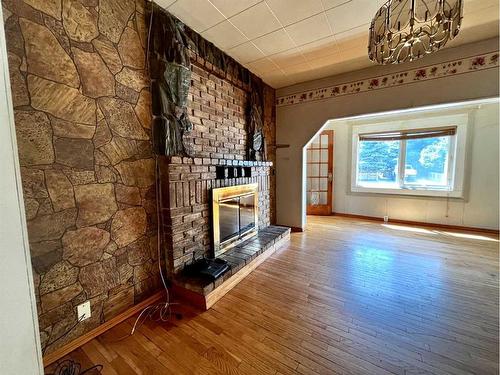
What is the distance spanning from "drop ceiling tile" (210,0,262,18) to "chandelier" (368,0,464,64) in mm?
1137

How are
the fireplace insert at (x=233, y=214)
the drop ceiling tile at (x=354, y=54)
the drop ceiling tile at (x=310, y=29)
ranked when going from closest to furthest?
the drop ceiling tile at (x=310, y=29) → the fireplace insert at (x=233, y=214) → the drop ceiling tile at (x=354, y=54)

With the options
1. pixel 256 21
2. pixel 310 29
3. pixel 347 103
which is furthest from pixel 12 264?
pixel 347 103

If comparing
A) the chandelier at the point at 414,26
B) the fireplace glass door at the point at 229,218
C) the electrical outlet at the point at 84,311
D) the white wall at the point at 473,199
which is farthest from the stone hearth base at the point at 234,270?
the white wall at the point at 473,199

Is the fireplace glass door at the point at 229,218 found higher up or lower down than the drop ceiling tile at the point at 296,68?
lower down

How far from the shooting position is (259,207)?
334cm

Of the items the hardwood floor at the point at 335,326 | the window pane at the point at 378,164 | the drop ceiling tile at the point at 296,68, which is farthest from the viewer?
the window pane at the point at 378,164

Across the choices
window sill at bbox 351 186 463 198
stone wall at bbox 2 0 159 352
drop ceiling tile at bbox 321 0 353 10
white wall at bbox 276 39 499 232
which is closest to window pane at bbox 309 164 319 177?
window sill at bbox 351 186 463 198

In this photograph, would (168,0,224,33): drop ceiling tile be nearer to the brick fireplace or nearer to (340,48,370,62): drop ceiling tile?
the brick fireplace

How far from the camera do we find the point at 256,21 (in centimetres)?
207

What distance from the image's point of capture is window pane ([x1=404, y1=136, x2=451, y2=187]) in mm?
4077

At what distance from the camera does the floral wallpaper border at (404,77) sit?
2.48 m

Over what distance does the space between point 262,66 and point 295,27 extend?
920 mm

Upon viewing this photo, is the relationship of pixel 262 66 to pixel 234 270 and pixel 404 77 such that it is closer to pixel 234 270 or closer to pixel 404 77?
pixel 404 77

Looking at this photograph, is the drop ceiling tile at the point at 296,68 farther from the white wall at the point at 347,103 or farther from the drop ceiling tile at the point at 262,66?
the white wall at the point at 347,103
